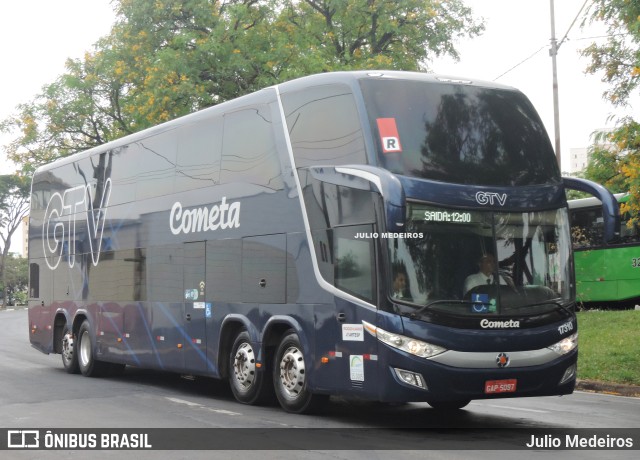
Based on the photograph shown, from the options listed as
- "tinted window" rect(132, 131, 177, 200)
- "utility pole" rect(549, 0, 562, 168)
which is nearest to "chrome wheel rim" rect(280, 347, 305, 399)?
"tinted window" rect(132, 131, 177, 200)

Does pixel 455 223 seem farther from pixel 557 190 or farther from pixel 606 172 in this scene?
pixel 606 172

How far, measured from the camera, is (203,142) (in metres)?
15.7

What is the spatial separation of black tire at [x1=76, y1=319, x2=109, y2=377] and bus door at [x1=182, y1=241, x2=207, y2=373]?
441cm

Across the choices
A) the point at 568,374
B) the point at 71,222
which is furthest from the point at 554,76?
the point at 568,374

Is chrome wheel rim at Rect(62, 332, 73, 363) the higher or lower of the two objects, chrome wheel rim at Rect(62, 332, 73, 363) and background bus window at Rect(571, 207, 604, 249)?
the lower

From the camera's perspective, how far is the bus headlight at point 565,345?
11718mm

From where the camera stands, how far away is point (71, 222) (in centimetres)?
2105

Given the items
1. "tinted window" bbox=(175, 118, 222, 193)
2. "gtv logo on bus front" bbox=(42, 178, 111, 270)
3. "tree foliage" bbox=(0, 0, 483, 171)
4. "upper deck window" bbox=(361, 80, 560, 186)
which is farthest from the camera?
"tree foliage" bbox=(0, 0, 483, 171)

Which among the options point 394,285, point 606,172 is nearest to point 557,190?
point 394,285

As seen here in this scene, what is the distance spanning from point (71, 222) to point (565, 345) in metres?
12.3

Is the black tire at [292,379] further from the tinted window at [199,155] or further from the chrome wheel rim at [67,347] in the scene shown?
the chrome wheel rim at [67,347]

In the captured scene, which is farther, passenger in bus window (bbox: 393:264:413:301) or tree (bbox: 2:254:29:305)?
tree (bbox: 2:254:29:305)

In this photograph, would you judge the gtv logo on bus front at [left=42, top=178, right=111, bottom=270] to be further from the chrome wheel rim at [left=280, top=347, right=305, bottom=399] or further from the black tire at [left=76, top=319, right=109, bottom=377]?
the chrome wheel rim at [left=280, top=347, right=305, bottom=399]

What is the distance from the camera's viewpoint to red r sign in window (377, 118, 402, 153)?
1158 centimetres
